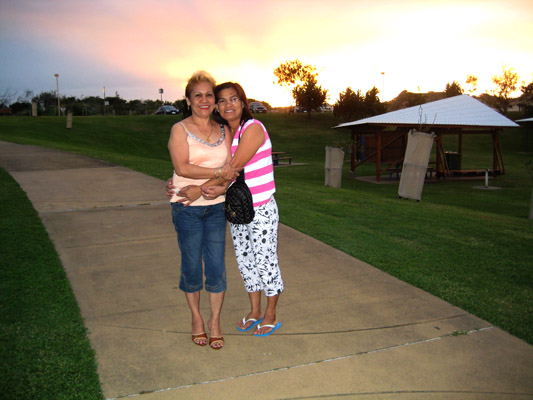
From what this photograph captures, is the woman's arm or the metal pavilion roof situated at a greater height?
the metal pavilion roof

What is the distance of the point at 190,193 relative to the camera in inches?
121

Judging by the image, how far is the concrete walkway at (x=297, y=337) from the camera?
278 cm

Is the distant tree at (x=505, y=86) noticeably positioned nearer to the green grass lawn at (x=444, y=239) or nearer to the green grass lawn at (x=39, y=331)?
the green grass lawn at (x=444, y=239)

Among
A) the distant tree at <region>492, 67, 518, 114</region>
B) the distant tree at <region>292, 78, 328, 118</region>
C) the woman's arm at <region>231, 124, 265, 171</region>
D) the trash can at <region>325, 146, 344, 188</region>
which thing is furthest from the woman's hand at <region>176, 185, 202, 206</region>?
the distant tree at <region>492, 67, 518, 114</region>

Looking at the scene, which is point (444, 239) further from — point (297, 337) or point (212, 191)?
point (212, 191)

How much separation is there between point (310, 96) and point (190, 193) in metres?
55.9

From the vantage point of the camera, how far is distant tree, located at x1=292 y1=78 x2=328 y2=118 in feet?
188

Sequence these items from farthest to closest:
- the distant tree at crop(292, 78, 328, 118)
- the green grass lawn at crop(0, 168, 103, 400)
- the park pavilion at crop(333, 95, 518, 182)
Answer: the distant tree at crop(292, 78, 328, 118)
the park pavilion at crop(333, 95, 518, 182)
the green grass lawn at crop(0, 168, 103, 400)

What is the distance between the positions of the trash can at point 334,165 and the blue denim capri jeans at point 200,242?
13.1m

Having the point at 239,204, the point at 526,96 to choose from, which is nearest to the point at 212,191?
the point at 239,204

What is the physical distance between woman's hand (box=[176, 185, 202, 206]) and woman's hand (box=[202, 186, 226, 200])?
4cm

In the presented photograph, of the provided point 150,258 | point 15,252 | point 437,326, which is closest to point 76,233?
point 15,252

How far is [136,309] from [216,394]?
1422mm

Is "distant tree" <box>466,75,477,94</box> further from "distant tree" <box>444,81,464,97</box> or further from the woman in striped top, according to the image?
the woman in striped top
